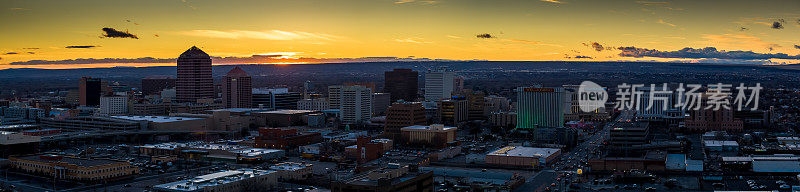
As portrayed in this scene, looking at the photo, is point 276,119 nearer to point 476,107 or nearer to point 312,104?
point 312,104

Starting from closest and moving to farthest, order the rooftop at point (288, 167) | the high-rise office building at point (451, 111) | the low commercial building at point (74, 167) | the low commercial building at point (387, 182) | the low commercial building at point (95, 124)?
the low commercial building at point (387, 182) < the low commercial building at point (74, 167) < the rooftop at point (288, 167) < the low commercial building at point (95, 124) < the high-rise office building at point (451, 111)

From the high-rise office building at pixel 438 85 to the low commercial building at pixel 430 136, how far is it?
125ft

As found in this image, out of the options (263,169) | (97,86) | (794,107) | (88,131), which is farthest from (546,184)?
(97,86)

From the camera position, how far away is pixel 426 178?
26500mm

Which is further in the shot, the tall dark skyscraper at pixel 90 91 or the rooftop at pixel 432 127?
the tall dark skyscraper at pixel 90 91

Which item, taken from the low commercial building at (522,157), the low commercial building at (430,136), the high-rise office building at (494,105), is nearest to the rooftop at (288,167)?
the low commercial building at (522,157)

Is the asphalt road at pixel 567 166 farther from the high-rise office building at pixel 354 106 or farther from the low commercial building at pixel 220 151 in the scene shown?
the high-rise office building at pixel 354 106

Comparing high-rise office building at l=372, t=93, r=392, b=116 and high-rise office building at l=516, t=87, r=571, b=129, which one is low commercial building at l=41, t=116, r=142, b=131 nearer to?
high-rise office building at l=372, t=93, r=392, b=116

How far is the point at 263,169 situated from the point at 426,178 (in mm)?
11035

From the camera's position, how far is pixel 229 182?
3034 centimetres

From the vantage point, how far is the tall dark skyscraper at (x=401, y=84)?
297ft

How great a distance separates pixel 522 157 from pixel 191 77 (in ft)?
156

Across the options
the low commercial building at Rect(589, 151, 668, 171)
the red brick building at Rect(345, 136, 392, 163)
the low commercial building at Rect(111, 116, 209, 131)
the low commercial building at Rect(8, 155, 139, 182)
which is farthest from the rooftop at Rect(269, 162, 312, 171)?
the low commercial building at Rect(111, 116, 209, 131)

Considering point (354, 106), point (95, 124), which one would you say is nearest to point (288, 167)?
point (95, 124)
